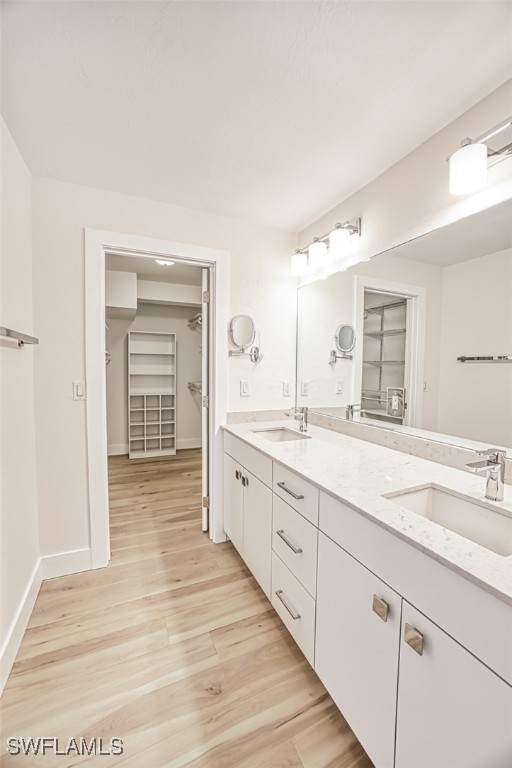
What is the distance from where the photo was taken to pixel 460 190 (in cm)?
114

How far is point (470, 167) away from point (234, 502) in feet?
6.44

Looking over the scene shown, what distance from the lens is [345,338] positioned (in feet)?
6.86

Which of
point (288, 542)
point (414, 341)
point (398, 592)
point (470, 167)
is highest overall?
point (470, 167)

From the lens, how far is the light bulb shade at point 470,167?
1.07 m

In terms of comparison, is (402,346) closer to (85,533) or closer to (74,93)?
(74,93)

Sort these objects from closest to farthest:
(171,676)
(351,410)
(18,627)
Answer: (171,676) < (18,627) < (351,410)

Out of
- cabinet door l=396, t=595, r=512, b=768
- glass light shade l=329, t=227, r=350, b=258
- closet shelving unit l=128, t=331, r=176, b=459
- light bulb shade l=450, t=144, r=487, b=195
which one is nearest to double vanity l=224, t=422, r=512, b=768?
cabinet door l=396, t=595, r=512, b=768

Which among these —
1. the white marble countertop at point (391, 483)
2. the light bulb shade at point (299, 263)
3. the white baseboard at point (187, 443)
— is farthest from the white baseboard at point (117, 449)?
the light bulb shade at point (299, 263)

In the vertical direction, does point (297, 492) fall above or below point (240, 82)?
below

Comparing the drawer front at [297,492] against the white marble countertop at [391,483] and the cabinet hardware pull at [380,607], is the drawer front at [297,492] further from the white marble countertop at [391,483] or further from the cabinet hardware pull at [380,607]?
the cabinet hardware pull at [380,607]

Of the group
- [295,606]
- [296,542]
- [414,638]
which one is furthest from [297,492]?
[414,638]

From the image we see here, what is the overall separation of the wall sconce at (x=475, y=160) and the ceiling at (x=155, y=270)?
7.85 ft

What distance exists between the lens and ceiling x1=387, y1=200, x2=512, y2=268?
117cm

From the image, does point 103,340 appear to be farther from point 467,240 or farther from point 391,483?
point 467,240
